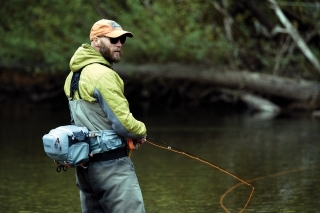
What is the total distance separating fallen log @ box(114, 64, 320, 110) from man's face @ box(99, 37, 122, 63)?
16501 millimetres

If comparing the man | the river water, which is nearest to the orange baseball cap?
the man

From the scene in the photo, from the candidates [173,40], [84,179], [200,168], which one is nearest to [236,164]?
[200,168]

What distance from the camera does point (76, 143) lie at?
5.87 meters

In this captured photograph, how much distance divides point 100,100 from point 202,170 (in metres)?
5.65

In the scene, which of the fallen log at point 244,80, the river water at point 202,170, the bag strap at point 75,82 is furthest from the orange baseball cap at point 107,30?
the fallen log at point 244,80

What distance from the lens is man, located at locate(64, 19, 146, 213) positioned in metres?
5.86

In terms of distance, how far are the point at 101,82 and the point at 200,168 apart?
592cm

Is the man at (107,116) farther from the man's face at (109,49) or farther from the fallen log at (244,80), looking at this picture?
the fallen log at (244,80)

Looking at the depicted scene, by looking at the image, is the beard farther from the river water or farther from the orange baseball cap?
the river water

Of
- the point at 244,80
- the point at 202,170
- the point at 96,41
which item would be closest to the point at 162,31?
the point at 244,80

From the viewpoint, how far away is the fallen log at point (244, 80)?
22562mm

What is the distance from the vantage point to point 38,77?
94.6ft

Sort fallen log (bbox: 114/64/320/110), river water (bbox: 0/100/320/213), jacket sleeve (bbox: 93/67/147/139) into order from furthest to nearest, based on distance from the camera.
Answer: fallen log (bbox: 114/64/320/110)
river water (bbox: 0/100/320/213)
jacket sleeve (bbox: 93/67/147/139)

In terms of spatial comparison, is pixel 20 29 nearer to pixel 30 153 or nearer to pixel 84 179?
pixel 30 153
